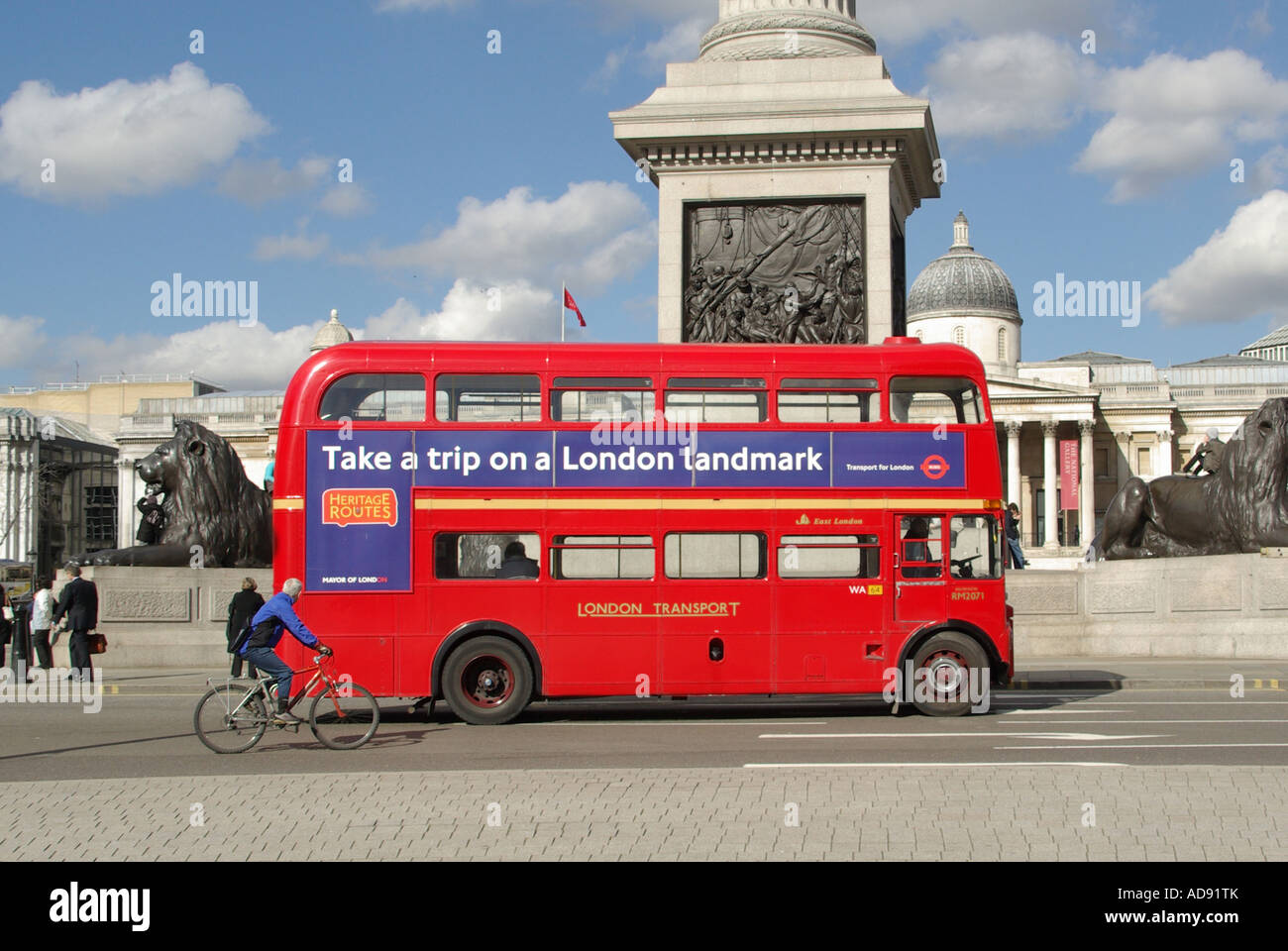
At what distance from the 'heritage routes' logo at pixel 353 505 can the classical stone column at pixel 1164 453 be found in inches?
3948

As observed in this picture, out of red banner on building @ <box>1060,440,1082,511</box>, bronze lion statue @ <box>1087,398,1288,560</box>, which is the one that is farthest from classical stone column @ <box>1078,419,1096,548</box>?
bronze lion statue @ <box>1087,398,1288,560</box>

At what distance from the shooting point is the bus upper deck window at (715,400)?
1655 cm

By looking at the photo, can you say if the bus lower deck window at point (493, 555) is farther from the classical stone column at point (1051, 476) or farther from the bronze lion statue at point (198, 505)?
the classical stone column at point (1051, 476)

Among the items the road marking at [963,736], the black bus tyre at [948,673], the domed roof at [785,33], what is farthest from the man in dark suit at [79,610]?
the domed roof at [785,33]

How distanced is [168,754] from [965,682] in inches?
331

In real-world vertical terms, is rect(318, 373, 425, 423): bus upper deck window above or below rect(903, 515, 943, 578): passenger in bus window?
above

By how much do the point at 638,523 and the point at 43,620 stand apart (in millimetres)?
11341

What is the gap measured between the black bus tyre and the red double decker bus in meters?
0.02

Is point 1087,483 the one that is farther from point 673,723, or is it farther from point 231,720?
point 231,720

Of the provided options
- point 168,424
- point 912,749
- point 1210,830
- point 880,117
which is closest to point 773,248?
point 880,117

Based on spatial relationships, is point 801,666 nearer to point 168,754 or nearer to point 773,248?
point 168,754

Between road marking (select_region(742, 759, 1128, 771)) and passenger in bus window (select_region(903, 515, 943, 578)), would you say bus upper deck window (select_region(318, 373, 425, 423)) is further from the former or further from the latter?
road marking (select_region(742, 759, 1128, 771))

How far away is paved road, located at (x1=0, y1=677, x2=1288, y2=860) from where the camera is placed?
8703mm

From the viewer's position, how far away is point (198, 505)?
25312 mm
